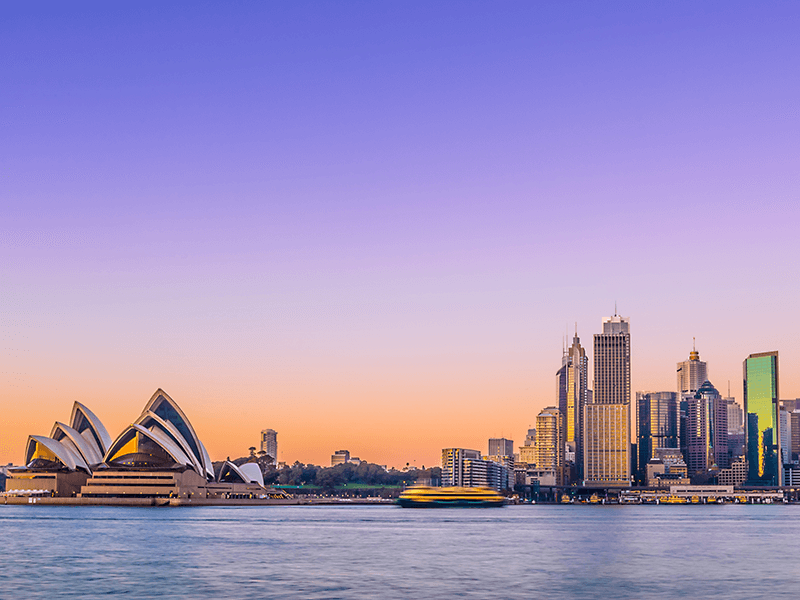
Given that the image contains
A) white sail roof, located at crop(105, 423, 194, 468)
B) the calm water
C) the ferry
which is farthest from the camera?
the ferry

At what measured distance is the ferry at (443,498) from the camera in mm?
159125

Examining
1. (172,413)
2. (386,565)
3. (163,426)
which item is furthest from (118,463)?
(386,565)

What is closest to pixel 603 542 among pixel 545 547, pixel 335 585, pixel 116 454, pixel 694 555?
pixel 545 547

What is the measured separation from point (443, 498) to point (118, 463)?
51800 mm

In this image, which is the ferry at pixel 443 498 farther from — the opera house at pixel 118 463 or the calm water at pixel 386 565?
the calm water at pixel 386 565

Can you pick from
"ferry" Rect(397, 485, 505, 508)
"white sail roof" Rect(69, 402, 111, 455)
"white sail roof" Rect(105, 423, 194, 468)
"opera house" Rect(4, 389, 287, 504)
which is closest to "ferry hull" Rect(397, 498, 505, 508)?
"ferry" Rect(397, 485, 505, 508)

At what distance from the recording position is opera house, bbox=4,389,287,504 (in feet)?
454

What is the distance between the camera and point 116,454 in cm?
13912

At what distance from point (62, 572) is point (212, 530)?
33.7 meters

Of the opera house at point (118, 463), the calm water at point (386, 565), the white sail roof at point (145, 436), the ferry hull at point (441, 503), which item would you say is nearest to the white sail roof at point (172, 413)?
the opera house at point (118, 463)

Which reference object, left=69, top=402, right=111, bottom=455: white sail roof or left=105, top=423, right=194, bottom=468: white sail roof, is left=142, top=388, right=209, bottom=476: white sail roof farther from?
left=69, top=402, right=111, bottom=455: white sail roof

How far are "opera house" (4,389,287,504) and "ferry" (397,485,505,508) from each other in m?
32.6

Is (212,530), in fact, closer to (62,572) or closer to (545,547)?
(545,547)

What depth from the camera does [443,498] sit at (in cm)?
15925
